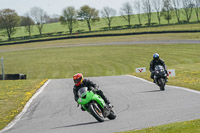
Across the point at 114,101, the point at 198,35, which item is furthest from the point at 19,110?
the point at 198,35

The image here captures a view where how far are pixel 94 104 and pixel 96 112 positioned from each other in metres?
0.23

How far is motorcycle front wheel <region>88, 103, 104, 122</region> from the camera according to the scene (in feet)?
31.1

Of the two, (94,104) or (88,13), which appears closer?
(94,104)

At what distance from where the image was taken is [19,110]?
1373 centimetres

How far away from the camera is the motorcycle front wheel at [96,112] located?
948cm

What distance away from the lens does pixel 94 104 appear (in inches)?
378

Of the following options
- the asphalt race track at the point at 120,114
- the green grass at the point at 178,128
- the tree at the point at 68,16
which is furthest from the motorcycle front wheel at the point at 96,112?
the tree at the point at 68,16

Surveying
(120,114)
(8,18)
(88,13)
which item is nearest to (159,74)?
(120,114)

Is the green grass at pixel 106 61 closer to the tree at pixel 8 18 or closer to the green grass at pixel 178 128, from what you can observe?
the green grass at pixel 178 128

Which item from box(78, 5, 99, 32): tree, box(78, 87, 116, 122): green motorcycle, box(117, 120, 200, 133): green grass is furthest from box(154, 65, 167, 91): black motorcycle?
box(78, 5, 99, 32): tree

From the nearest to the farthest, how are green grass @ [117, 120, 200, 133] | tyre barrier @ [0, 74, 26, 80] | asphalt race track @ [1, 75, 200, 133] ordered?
green grass @ [117, 120, 200, 133], asphalt race track @ [1, 75, 200, 133], tyre barrier @ [0, 74, 26, 80]

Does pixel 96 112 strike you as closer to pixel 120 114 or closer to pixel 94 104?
pixel 94 104

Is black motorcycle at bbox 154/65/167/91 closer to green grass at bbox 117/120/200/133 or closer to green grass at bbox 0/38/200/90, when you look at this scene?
green grass at bbox 117/120/200/133

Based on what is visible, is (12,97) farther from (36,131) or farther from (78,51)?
(78,51)
